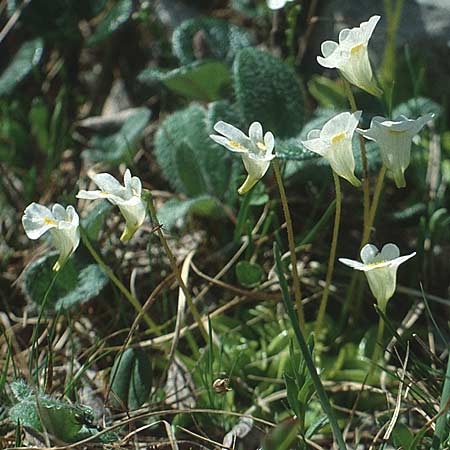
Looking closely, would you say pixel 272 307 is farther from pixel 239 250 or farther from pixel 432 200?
pixel 432 200

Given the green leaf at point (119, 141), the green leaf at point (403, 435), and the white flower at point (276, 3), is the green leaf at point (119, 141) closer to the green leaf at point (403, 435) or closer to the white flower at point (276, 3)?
the white flower at point (276, 3)

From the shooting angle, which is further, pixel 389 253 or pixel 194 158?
pixel 194 158

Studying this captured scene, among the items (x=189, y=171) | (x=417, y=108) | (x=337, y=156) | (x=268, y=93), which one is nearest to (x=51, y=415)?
(x=337, y=156)

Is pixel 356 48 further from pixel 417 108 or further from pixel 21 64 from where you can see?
pixel 21 64

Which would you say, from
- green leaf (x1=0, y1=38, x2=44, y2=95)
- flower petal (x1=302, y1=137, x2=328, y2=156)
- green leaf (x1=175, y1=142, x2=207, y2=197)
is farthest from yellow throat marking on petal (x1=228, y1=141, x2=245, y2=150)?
green leaf (x1=0, y1=38, x2=44, y2=95)

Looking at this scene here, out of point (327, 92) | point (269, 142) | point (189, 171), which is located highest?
point (269, 142)

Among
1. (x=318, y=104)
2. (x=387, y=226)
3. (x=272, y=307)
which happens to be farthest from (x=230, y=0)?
(x=272, y=307)

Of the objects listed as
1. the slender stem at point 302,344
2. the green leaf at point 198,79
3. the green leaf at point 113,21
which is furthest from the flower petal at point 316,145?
the green leaf at point 113,21

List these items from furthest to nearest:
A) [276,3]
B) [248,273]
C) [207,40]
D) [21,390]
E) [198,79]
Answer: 1. [207,40]
2. [198,79]
3. [276,3]
4. [248,273]
5. [21,390]
